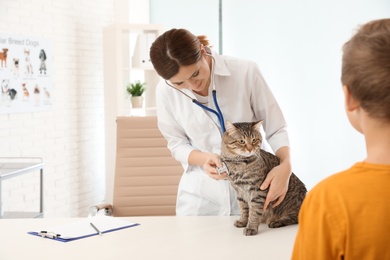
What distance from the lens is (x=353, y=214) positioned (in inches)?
37.8

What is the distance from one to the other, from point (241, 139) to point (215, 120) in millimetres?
340

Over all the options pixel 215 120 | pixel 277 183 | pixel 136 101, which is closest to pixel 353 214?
pixel 277 183

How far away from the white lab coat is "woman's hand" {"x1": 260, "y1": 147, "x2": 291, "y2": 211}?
0.19 metres

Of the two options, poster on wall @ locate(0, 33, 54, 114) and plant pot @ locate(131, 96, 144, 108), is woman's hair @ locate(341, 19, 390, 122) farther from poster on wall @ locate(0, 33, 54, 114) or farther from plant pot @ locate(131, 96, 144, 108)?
plant pot @ locate(131, 96, 144, 108)

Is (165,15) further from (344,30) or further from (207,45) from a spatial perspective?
(207,45)

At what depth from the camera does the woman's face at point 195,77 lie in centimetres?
192

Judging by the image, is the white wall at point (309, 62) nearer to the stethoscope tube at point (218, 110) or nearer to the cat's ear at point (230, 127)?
the stethoscope tube at point (218, 110)

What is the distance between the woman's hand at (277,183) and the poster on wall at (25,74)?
3025mm

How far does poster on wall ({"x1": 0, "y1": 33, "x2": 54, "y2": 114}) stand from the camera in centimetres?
438

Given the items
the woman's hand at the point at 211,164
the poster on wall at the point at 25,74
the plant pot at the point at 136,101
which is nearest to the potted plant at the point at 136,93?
the plant pot at the point at 136,101

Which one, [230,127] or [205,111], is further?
[205,111]

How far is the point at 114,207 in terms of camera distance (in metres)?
2.89

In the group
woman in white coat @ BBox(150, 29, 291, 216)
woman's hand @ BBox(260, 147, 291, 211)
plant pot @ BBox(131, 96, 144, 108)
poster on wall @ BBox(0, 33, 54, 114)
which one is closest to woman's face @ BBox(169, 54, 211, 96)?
woman in white coat @ BBox(150, 29, 291, 216)

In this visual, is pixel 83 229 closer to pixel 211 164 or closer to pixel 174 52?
pixel 211 164
